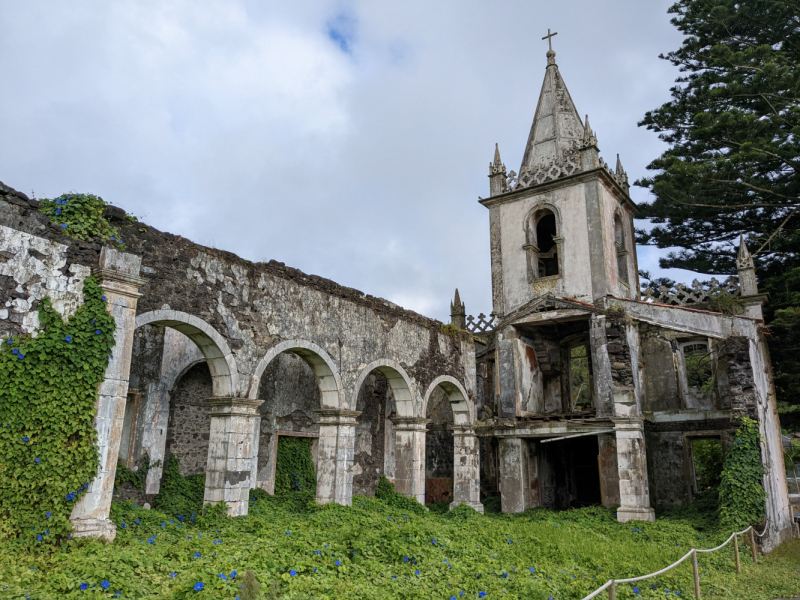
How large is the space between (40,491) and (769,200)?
21037 millimetres

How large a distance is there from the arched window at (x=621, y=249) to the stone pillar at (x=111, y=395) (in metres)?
15.6

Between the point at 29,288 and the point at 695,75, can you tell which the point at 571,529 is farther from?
the point at 695,75

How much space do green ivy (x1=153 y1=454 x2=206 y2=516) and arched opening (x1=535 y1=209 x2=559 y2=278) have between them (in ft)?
40.8

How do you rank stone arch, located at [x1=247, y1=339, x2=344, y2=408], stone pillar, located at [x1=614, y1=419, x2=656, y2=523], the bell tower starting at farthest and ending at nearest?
the bell tower < stone pillar, located at [x1=614, y1=419, x2=656, y2=523] < stone arch, located at [x1=247, y1=339, x2=344, y2=408]

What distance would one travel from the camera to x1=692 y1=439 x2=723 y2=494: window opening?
20.5 meters

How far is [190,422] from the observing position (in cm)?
1318

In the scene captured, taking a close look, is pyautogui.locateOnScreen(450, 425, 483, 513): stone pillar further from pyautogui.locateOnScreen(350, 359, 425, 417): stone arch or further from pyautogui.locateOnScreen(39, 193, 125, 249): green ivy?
pyautogui.locateOnScreen(39, 193, 125, 249): green ivy

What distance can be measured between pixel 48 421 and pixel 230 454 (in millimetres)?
3797

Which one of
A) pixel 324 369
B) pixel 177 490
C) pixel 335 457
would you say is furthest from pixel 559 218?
pixel 177 490

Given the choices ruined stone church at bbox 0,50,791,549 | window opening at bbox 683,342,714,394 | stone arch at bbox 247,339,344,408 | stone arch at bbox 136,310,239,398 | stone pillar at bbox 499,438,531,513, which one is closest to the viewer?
ruined stone church at bbox 0,50,791,549

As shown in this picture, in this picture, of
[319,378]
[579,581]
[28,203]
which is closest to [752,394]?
[579,581]

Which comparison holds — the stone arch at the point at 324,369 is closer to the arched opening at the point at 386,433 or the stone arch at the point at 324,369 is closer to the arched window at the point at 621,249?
the arched opening at the point at 386,433

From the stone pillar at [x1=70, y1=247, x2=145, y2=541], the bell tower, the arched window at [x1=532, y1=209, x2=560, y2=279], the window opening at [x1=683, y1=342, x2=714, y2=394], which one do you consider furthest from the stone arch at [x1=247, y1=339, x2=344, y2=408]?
the window opening at [x1=683, y1=342, x2=714, y2=394]

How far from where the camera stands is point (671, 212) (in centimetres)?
2091
